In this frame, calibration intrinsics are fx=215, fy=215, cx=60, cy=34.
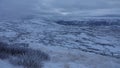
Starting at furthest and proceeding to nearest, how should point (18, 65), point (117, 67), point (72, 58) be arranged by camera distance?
1. point (72, 58)
2. point (117, 67)
3. point (18, 65)

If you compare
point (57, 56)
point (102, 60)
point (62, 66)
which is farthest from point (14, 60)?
point (102, 60)

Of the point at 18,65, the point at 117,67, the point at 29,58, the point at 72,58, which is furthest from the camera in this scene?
the point at 72,58

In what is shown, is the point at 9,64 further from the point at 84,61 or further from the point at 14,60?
the point at 84,61

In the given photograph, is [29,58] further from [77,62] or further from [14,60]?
[77,62]

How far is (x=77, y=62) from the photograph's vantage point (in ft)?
34.5

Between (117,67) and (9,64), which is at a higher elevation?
(9,64)

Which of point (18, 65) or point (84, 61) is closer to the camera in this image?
point (18, 65)

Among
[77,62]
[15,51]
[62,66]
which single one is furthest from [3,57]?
[77,62]

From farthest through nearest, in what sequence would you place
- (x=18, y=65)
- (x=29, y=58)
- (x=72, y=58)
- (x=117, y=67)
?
(x=72, y=58) < (x=117, y=67) < (x=29, y=58) < (x=18, y=65)

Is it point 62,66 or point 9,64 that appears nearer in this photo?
point 9,64

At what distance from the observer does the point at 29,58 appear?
9.45 meters

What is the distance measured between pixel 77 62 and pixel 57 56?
1.39 metres

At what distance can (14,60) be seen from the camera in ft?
29.6

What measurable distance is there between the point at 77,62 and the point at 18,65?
313cm
